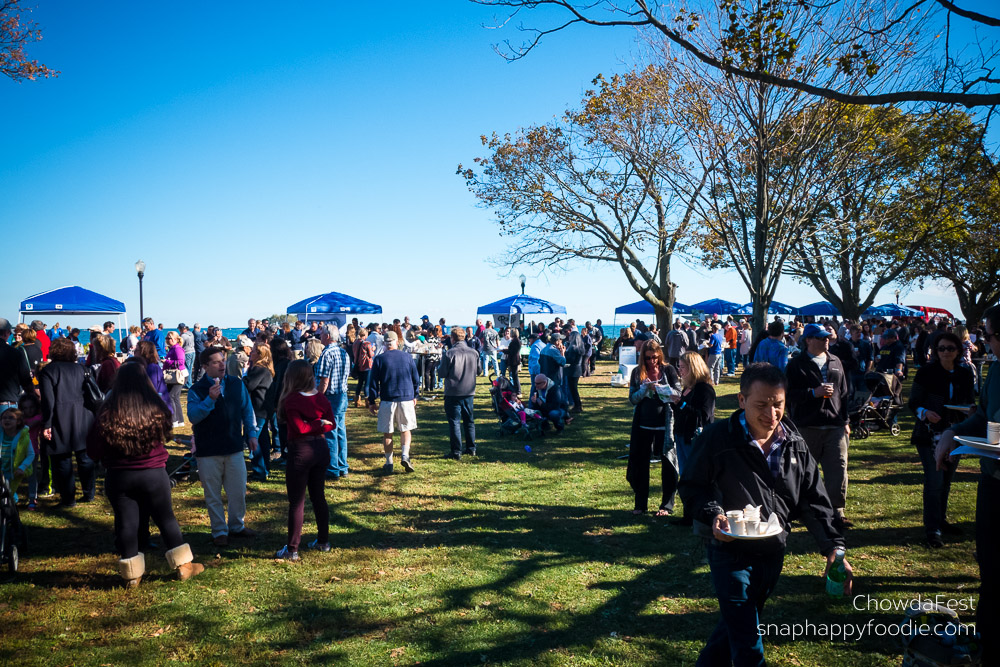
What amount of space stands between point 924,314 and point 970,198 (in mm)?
25173

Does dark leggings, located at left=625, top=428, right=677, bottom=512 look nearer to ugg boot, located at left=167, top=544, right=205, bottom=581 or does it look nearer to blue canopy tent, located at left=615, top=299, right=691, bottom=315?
ugg boot, located at left=167, top=544, right=205, bottom=581

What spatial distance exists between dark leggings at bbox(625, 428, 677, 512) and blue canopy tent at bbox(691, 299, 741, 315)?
24.9 metres

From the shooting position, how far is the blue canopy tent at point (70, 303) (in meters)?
17.2

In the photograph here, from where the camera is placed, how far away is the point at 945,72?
5598 mm

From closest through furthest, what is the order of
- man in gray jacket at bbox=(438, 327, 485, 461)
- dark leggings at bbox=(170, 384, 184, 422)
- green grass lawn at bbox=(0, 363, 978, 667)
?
green grass lawn at bbox=(0, 363, 978, 667), man in gray jacket at bbox=(438, 327, 485, 461), dark leggings at bbox=(170, 384, 184, 422)

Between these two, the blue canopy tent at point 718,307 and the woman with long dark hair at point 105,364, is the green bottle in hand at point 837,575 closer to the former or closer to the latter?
the woman with long dark hair at point 105,364

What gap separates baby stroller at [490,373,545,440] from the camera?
36.8 feet

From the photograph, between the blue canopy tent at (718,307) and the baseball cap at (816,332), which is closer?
the baseball cap at (816,332)

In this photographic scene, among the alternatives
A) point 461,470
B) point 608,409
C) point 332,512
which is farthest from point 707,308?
point 332,512

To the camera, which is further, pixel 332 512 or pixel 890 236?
pixel 890 236

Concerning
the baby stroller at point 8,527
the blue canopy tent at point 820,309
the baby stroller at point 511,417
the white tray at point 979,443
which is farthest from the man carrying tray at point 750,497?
the blue canopy tent at point 820,309

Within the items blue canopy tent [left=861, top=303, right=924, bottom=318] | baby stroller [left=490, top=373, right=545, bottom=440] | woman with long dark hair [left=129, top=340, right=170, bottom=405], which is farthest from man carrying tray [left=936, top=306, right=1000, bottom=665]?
blue canopy tent [left=861, top=303, right=924, bottom=318]

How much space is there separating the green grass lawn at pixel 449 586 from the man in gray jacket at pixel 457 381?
169cm

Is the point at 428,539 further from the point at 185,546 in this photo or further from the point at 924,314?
the point at 924,314
